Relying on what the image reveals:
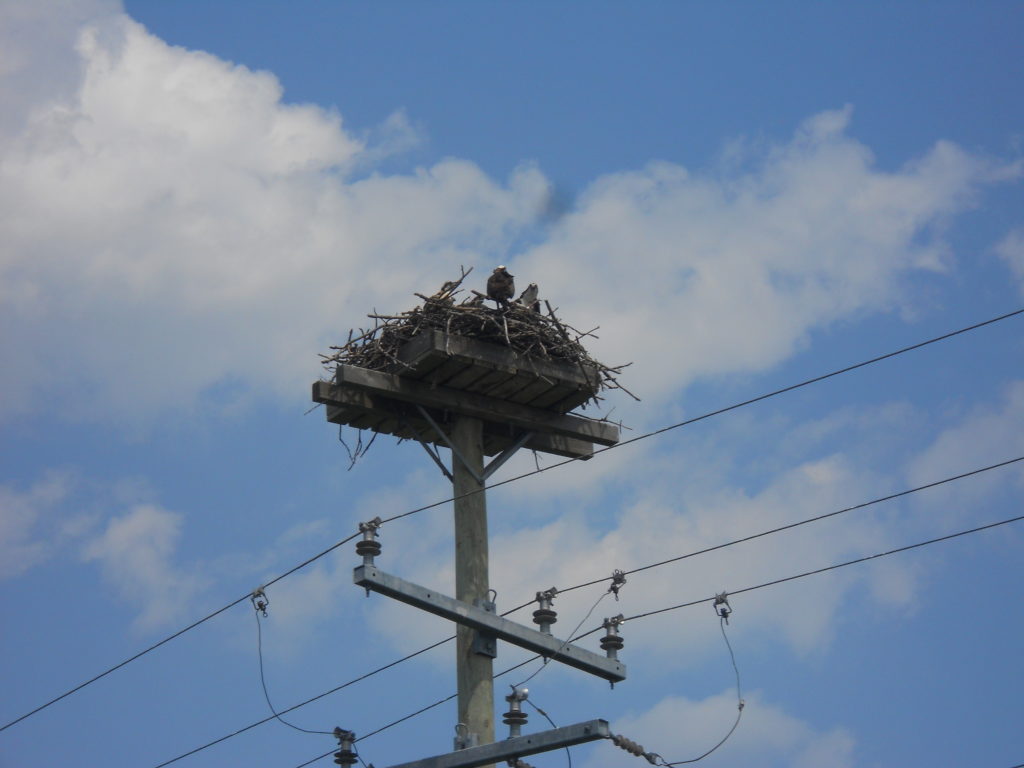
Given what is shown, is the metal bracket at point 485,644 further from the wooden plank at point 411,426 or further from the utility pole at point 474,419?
the wooden plank at point 411,426

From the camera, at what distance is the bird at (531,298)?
14.1 meters

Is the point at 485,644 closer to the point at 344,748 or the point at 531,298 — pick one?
the point at 344,748

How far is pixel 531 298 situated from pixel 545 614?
3.20m

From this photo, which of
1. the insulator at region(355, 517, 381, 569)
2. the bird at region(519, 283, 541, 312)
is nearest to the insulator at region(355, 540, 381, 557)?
the insulator at region(355, 517, 381, 569)

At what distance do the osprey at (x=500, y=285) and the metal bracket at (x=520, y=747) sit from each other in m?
4.08

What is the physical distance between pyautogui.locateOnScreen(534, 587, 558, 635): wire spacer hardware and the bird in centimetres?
275

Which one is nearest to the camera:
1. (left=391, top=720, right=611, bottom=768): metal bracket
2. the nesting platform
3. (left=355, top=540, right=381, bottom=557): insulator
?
(left=391, top=720, right=611, bottom=768): metal bracket

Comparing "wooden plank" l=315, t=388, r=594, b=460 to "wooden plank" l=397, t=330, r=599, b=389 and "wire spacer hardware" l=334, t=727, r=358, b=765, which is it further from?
"wire spacer hardware" l=334, t=727, r=358, b=765

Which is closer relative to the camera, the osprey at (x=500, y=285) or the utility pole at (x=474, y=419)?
the utility pole at (x=474, y=419)

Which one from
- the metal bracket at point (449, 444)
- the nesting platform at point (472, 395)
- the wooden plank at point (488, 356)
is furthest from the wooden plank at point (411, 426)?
the wooden plank at point (488, 356)

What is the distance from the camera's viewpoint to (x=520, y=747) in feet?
36.3

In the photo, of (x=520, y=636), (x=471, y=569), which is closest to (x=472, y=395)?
(x=471, y=569)

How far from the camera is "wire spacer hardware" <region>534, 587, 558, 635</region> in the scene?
12.1 m

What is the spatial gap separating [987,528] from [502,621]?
328cm
